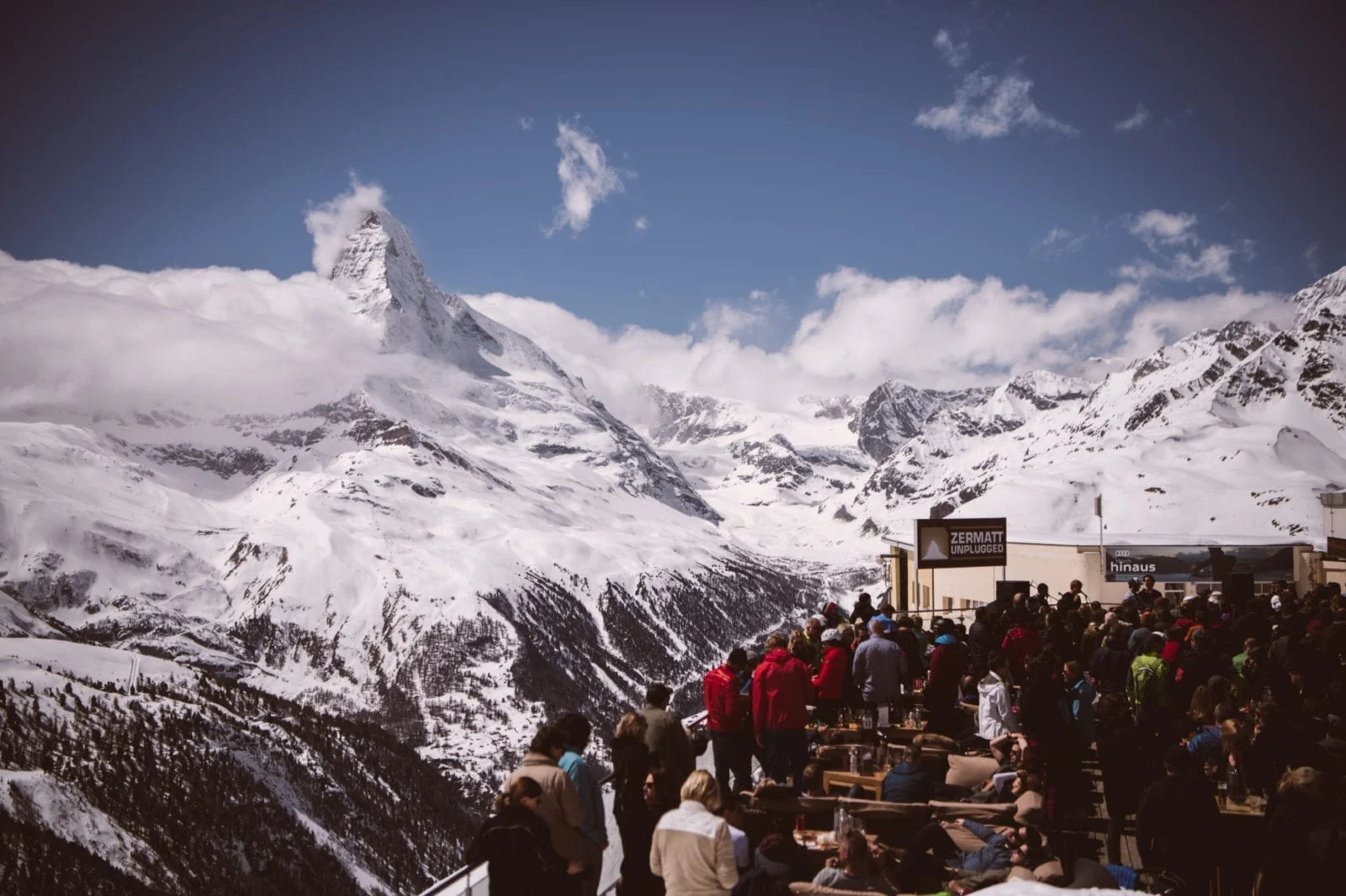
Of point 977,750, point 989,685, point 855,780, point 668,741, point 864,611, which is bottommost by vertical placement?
point 855,780

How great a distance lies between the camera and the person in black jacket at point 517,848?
24.6ft

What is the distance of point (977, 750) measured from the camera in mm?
12836

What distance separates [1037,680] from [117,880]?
285 ft

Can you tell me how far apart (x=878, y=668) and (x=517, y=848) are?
25.2ft

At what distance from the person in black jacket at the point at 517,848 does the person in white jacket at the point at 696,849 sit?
0.86 m

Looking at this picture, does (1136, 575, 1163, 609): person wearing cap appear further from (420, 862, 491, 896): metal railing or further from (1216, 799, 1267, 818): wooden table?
(420, 862, 491, 896): metal railing

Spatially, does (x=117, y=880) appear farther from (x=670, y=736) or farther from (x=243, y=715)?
(x=670, y=736)

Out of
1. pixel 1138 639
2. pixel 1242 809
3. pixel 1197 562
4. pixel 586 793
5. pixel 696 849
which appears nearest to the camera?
pixel 696 849

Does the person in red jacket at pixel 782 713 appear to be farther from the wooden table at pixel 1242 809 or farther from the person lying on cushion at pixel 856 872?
the wooden table at pixel 1242 809

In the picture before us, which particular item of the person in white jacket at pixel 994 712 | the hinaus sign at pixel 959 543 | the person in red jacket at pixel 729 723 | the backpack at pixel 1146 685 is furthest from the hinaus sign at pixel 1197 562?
the person in red jacket at pixel 729 723

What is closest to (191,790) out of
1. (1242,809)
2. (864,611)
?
(864,611)

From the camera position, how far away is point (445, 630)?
181500mm

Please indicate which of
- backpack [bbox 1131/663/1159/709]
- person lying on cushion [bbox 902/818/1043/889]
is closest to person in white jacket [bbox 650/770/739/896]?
person lying on cushion [bbox 902/818/1043/889]

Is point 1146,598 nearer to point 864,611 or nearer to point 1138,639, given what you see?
point 1138,639
